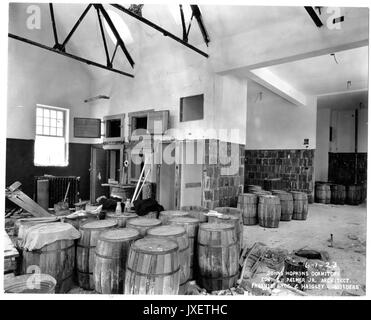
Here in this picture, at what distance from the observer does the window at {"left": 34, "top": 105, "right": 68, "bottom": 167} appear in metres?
8.30

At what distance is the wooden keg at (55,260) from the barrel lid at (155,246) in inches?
35.7

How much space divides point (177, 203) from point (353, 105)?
863cm

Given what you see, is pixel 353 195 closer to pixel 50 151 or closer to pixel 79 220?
pixel 79 220

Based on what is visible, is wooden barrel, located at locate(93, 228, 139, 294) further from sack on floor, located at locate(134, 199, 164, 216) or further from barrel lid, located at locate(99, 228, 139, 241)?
sack on floor, located at locate(134, 199, 164, 216)

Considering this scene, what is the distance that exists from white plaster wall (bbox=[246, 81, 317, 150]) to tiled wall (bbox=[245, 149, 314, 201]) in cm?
26

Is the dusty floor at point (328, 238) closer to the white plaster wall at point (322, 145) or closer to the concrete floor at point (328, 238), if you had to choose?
the concrete floor at point (328, 238)

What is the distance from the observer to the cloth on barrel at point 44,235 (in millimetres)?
2648

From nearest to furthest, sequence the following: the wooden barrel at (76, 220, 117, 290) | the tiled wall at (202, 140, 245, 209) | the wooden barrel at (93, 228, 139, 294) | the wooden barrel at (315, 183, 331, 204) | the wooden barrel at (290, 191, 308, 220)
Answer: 1. the wooden barrel at (93, 228, 139, 294)
2. the wooden barrel at (76, 220, 117, 290)
3. the tiled wall at (202, 140, 245, 209)
4. the wooden barrel at (290, 191, 308, 220)
5. the wooden barrel at (315, 183, 331, 204)

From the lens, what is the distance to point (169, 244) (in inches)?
95.8

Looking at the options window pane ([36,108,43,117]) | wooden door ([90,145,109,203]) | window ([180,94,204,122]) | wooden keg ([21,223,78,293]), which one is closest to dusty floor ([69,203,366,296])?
wooden keg ([21,223,78,293])

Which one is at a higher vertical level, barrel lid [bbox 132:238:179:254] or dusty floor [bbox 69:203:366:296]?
barrel lid [bbox 132:238:179:254]

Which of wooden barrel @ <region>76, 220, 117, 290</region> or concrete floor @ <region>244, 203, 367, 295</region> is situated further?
concrete floor @ <region>244, 203, 367, 295</region>
